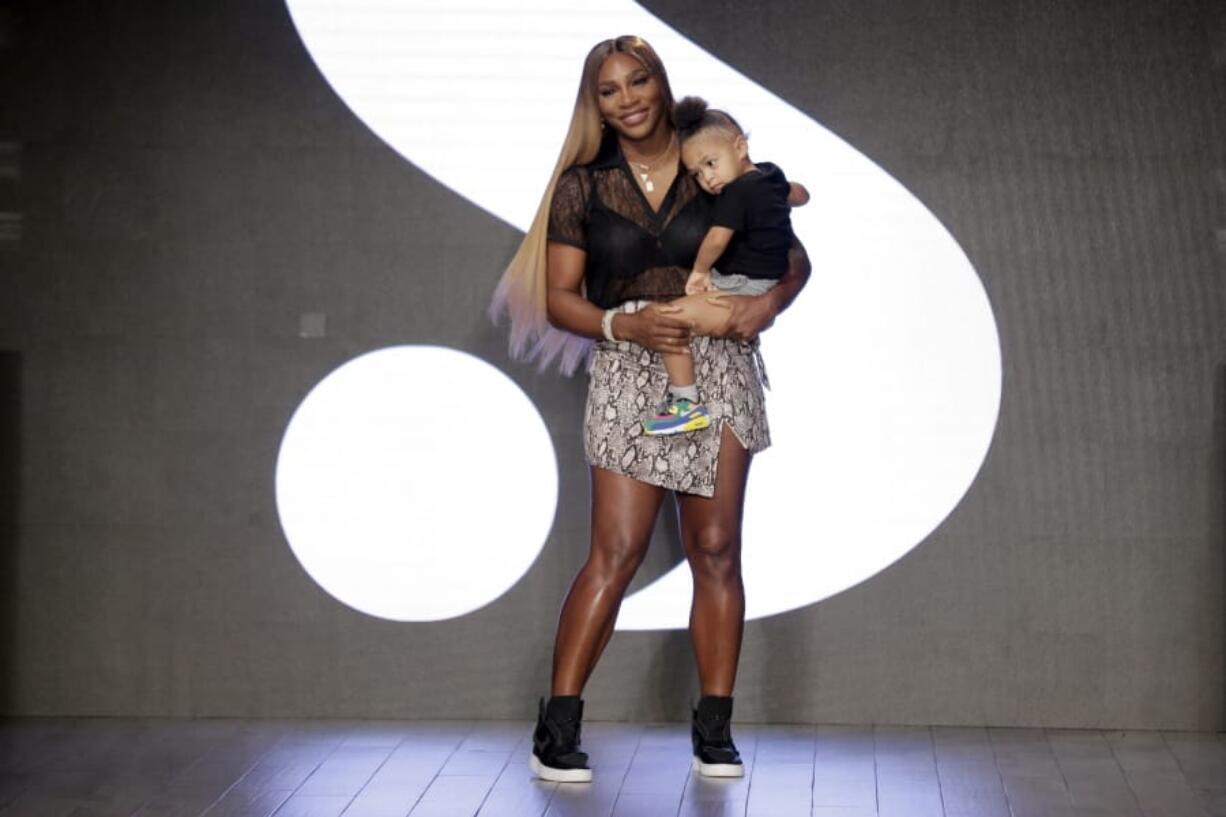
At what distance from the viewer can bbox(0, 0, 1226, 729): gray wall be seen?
405 centimetres

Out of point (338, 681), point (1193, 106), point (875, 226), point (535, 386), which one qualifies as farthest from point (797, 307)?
point (338, 681)

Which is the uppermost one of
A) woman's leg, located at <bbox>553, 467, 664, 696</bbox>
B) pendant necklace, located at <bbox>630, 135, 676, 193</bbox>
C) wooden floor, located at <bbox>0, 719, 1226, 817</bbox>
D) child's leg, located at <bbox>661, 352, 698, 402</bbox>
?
pendant necklace, located at <bbox>630, 135, 676, 193</bbox>

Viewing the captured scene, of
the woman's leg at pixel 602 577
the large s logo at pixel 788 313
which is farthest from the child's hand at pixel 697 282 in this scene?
the large s logo at pixel 788 313

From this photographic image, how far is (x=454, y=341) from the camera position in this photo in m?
4.17

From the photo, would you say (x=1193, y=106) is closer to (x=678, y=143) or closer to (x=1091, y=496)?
(x=1091, y=496)

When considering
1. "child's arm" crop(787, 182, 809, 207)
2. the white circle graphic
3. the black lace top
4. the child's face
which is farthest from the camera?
the white circle graphic

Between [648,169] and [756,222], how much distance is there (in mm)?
295

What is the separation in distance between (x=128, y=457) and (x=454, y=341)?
83 cm

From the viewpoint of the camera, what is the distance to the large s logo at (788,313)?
4.09 meters

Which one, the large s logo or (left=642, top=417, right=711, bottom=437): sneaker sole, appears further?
Result: the large s logo

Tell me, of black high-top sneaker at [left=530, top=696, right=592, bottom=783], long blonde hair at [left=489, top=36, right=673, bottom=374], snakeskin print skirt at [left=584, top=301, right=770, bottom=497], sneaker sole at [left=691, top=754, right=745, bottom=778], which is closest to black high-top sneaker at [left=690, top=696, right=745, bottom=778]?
sneaker sole at [left=691, top=754, right=745, bottom=778]

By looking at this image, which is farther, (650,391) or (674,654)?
(674,654)

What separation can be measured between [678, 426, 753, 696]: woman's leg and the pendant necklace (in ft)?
1.77

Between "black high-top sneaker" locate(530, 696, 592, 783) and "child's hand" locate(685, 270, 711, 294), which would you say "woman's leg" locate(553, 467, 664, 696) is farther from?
"child's hand" locate(685, 270, 711, 294)
